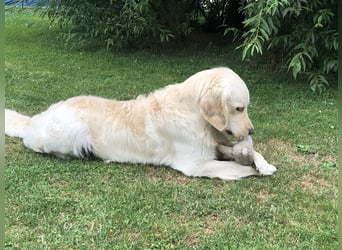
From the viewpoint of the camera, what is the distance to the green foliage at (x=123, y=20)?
8609mm

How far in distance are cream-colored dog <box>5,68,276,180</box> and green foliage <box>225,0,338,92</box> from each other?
211 centimetres

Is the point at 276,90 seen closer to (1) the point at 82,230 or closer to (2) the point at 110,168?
(2) the point at 110,168

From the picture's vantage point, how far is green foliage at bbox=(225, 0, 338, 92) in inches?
238

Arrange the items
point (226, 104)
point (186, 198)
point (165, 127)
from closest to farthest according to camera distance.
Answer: point (186, 198)
point (226, 104)
point (165, 127)

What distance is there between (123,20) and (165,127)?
5.16 meters

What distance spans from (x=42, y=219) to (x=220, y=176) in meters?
1.45

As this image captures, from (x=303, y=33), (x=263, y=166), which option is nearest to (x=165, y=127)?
(x=263, y=166)

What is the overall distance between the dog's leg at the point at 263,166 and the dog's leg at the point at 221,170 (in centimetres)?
5

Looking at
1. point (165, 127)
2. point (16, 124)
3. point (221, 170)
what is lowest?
point (16, 124)

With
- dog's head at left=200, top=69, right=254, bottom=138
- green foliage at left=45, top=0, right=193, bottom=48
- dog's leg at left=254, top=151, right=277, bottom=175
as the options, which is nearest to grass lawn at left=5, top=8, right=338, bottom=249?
dog's leg at left=254, top=151, right=277, bottom=175

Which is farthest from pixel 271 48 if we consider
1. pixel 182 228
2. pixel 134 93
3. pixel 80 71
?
pixel 182 228

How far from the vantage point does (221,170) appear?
3918mm

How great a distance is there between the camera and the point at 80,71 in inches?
307

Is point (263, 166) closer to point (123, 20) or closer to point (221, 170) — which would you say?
point (221, 170)
